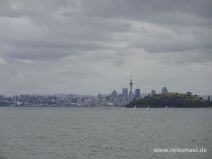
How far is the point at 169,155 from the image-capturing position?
282 feet

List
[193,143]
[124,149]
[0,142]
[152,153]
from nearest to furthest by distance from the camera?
[152,153], [124,149], [193,143], [0,142]

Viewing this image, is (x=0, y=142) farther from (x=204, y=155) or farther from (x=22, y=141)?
(x=204, y=155)

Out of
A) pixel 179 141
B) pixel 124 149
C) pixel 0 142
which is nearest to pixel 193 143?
pixel 179 141

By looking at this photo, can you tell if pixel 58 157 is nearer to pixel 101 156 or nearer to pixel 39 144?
pixel 101 156

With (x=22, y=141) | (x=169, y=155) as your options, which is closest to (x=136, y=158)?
(x=169, y=155)

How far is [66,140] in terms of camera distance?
116125 millimetres

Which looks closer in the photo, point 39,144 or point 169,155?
point 169,155

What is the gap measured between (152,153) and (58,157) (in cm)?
1562

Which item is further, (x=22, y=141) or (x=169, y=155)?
(x=22, y=141)

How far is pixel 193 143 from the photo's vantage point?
105375mm

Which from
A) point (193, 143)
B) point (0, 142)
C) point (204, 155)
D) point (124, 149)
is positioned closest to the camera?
point (204, 155)

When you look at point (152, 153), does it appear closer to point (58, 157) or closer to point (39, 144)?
point (58, 157)

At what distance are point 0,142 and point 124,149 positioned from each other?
30.5 meters

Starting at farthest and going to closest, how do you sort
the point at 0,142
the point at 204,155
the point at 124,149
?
the point at 0,142, the point at 124,149, the point at 204,155
